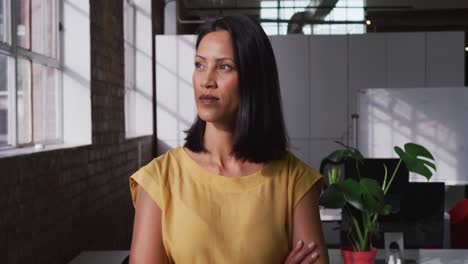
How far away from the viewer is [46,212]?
3.33 meters

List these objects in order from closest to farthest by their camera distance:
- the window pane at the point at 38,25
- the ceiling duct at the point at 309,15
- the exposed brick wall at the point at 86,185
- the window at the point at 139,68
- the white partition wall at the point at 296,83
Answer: the exposed brick wall at the point at 86,185 → the window pane at the point at 38,25 → the window at the point at 139,68 → the white partition wall at the point at 296,83 → the ceiling duct at the point at 309,15

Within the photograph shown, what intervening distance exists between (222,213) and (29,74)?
9.68ft

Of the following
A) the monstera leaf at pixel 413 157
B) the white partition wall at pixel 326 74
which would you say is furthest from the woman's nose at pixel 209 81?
the white partition wall at pixel 326 74

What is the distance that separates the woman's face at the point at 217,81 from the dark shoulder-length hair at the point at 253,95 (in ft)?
0.04

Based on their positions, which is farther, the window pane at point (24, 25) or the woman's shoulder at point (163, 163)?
the window pane at point (24, 25)

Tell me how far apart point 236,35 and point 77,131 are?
3372mm

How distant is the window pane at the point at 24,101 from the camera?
11.9 ft

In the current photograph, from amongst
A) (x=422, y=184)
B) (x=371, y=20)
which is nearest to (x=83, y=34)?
(x=422, y=184)

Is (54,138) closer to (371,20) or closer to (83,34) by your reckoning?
(83,34)

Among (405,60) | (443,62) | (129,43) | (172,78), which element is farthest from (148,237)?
(443,62)

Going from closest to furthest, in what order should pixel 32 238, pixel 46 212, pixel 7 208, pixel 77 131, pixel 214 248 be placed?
pixel 214 248
pixel 7 208
pixel 32 238
pixel 46 212
pixel 77 131

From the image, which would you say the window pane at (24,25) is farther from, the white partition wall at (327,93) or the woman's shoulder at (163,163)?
the white partition wall at (327,93)

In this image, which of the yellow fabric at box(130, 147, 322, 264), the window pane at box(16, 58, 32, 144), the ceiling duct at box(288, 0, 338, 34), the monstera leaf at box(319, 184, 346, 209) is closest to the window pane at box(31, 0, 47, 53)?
the window pane at box(16, 58, 32, 144)

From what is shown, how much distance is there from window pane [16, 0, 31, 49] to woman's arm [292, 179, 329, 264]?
2.78 meters
